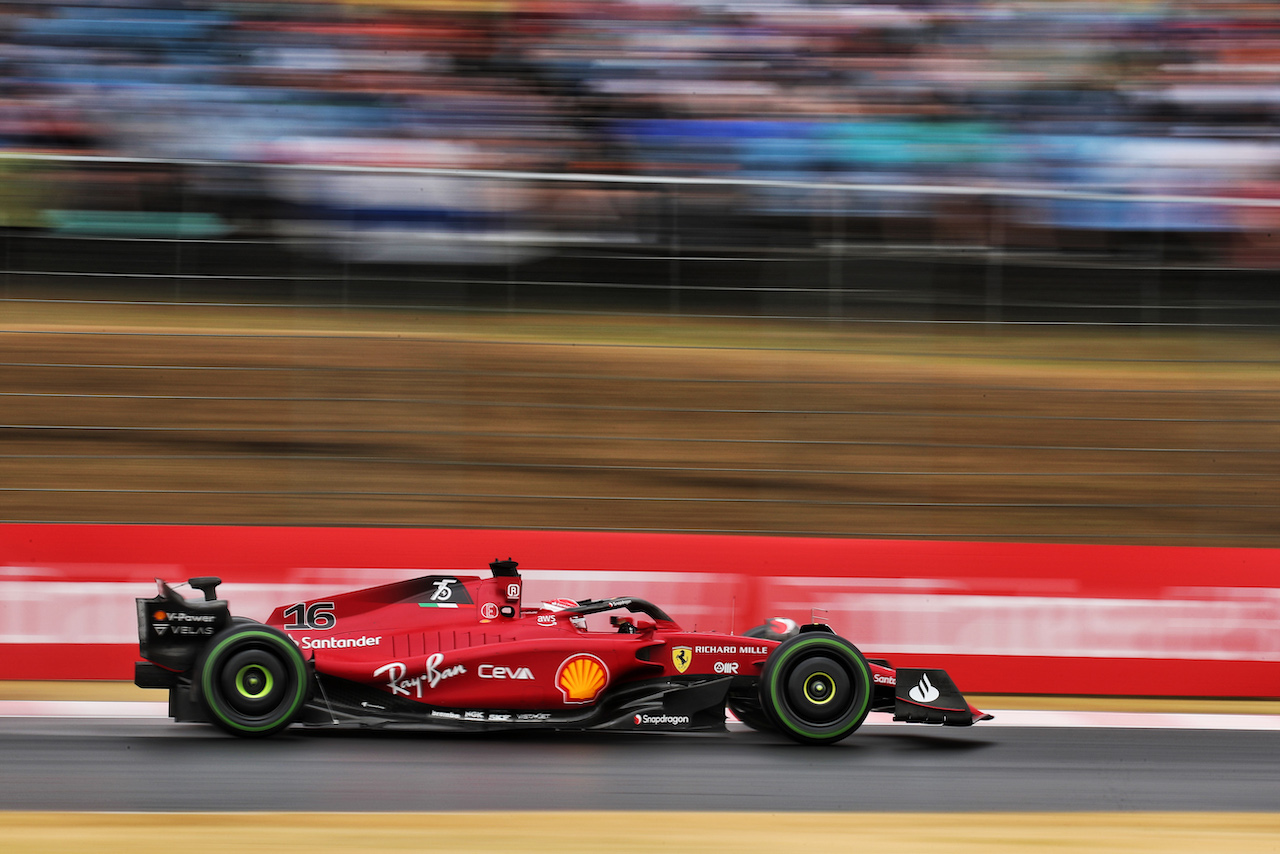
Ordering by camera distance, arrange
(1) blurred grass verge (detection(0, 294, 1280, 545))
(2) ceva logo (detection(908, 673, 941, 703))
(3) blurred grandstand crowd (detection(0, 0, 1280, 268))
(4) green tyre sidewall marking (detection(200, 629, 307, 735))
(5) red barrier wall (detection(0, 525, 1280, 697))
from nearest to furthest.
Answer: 1. (4) green tyre sidewall marking (detection(200, 629, 307, 735))
2. (2) ceva logo (detection(908, 673, 941, 703))
3. (5) red barrier wall (detection(0, 525, 1280, 697))
4. (1) blurred grass verge (detection(0, 294, 1280, 545))
5. (3) blurred grandstand crowd (detection(0, 0, 1280, 268))

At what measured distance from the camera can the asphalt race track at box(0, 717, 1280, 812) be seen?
16.1ft

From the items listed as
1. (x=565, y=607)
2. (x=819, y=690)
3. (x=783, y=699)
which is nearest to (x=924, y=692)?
(x=819, y=690)

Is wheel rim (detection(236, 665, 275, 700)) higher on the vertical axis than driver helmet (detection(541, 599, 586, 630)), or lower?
lower

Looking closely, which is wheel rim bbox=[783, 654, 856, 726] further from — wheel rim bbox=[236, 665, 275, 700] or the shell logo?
wheel rim bbox=[236, 665, 275, 700]

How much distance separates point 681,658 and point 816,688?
644 millimetres

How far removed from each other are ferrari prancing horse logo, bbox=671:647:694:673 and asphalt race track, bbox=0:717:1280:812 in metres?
0.36

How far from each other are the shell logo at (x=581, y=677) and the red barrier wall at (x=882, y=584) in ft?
6.10

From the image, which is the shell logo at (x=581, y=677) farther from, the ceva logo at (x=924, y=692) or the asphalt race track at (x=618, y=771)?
the ceva logo at (x=924, y=692)

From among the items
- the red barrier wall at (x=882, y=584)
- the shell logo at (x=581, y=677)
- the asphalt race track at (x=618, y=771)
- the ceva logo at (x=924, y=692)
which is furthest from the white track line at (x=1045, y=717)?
the shell logo at (x=581, y=677)

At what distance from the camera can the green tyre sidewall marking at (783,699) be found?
244 inches

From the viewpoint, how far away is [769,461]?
861 cm

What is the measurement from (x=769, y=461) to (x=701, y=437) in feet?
1.51

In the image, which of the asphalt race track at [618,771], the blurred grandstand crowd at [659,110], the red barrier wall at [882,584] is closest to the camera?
the asphalt race track at [618,771]

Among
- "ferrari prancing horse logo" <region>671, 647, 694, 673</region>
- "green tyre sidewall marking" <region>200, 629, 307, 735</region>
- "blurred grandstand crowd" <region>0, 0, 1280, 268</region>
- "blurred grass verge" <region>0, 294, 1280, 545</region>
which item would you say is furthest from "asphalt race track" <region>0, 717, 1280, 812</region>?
"blurred grandstand crowd" <region>0, 0, 1280, 268</region>
